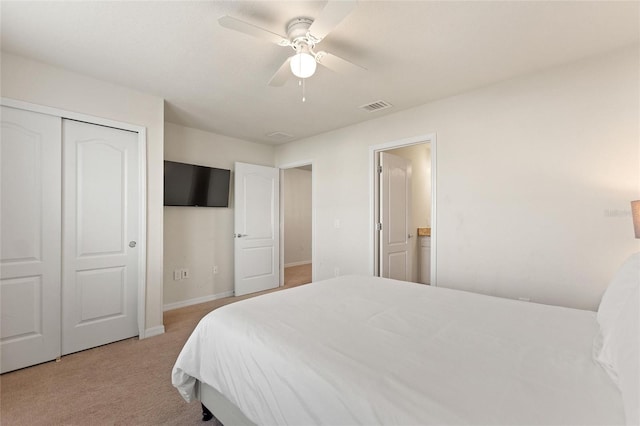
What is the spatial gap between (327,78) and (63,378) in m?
3.20

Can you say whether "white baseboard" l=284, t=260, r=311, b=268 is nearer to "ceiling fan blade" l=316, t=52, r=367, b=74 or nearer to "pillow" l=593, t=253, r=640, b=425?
"ceiling fan blade" l=316, t=52, r=367, b=74

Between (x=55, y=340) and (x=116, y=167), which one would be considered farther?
(x=116, y=167)

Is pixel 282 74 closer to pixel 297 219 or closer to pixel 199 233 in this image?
pixel 199 233

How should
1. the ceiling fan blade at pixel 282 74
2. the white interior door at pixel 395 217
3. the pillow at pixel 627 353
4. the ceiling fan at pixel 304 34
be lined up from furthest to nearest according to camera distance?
the white interior door at pixel 395 217, the ceiling fan blade at pixel 282 74, the ceiling fan at pixel 304 34, the pillow at pixel 627 353

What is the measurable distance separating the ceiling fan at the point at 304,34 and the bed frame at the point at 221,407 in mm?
1919

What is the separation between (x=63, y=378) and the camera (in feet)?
7.18

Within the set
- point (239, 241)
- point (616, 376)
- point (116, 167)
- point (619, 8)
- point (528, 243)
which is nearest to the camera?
point (616, 376)

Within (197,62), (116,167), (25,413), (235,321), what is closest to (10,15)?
(197,62)

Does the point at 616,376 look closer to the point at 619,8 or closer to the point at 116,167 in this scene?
the point at 619,8

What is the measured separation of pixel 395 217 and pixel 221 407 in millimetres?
2958

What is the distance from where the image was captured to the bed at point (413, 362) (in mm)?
844

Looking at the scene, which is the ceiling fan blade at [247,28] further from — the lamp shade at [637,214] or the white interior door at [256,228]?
the white interior door at [256,228]

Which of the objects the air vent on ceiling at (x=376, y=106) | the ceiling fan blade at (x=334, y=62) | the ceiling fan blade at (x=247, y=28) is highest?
the air vent on ceiling at (x=376, y=106)

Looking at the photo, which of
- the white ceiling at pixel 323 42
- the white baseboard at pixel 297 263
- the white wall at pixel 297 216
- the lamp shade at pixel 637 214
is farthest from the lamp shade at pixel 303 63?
the white baseboard at pixel 297 263
